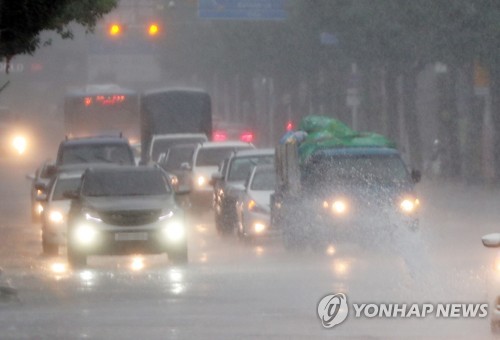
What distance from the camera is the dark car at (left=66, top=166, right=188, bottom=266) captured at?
932 inches

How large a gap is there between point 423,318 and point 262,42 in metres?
54.4

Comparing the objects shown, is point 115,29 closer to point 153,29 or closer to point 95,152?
point 153,29

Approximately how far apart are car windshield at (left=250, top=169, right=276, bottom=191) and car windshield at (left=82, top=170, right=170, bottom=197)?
505cm

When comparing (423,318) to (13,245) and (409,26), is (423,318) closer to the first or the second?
(13,245)

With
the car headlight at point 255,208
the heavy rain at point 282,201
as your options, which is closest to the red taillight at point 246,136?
the heavy rain at point 282,201

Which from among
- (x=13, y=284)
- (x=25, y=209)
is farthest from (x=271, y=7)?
(x=13, y=284)

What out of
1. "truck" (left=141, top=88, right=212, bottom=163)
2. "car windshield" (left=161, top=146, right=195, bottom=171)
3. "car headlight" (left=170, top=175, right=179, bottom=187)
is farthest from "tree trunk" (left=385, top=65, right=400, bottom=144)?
"car headlight" (left=170, top=175, right=179, bottom=187)

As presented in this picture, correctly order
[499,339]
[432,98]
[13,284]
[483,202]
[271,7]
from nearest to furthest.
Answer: [499,339], [13,284], [483,202], [271,7], [432,98]

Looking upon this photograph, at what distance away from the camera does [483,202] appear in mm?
40188

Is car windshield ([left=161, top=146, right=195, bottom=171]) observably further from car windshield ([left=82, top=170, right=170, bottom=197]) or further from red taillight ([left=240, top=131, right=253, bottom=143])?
red taillight ([left=240, top=131, right=253, bottom=143])

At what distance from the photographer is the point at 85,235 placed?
23.6m

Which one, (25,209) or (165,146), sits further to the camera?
(165,146)
